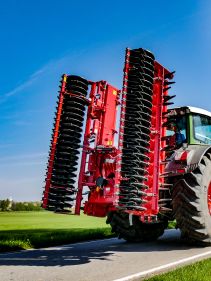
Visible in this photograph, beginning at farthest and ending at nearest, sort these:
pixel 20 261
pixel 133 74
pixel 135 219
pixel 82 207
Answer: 1. pixel 135 219
2. pixel 82 207
3. pixel 133 74
4. pixel 20 261

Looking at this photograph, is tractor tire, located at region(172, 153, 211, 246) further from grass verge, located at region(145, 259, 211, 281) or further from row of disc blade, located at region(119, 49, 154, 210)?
grass verge, located at region(145, 259, 211, 281)

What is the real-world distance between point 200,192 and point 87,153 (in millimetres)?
2088

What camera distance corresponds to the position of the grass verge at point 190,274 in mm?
3961

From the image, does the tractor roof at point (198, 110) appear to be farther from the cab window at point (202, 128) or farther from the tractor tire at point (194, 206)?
the tractor tire at point (194, 206)

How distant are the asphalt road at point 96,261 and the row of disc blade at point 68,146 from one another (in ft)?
2.96

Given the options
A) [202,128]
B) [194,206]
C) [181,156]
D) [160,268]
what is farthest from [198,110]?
Result: [160,268]

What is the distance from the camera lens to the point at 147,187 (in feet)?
17.7

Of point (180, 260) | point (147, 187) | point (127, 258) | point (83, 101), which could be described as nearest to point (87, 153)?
point (83, 101)

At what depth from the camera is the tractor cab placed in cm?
734

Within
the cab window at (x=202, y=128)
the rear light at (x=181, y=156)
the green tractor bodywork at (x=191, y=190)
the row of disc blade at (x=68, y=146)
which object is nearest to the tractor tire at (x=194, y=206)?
the green tractor bodywork at (x=191, y=190)

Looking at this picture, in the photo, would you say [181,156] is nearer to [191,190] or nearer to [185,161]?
[185,161]

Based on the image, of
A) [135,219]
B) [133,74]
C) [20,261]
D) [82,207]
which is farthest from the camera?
[135,219]

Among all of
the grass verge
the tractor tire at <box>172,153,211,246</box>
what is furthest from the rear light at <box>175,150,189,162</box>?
the grass verge

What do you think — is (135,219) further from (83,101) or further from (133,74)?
(133,74)
